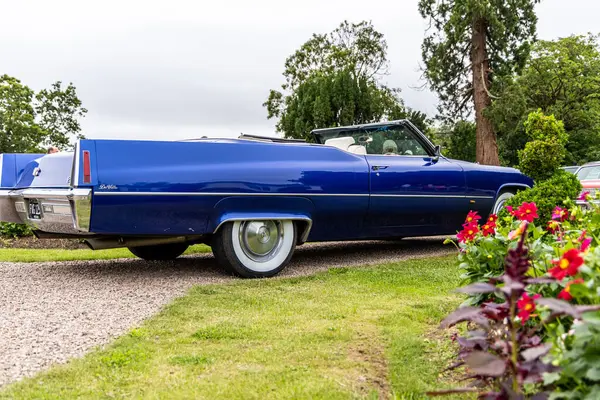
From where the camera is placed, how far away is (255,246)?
5.34 metres

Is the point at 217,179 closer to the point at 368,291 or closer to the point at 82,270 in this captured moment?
the point at 368,291

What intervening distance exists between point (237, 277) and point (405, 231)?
82.2 inches

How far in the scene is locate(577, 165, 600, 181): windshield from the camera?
1223cm

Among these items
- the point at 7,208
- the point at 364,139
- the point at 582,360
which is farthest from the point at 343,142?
the point at 582,360

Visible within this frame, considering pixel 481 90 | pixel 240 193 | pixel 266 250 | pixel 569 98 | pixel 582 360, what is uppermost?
pixel 569 98

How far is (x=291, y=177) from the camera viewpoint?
5.43 m

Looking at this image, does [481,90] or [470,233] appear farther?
[481,90]

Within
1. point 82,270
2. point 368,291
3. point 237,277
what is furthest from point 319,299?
point 82,270

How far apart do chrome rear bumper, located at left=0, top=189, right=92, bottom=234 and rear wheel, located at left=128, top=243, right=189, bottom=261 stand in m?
1.33

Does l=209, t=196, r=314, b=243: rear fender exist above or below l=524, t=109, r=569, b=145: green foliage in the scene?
below

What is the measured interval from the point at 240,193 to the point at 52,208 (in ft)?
5.22

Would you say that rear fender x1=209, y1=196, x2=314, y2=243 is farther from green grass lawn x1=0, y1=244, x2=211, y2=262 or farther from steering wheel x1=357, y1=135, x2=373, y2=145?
green grass lawn x1=0, y1=244, x2=211, y2=262

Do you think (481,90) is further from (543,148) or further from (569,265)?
(569,265)

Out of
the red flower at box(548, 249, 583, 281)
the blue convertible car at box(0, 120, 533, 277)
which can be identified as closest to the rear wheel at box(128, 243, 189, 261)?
the blue convertible car at box(0, 120, 533, 277)
